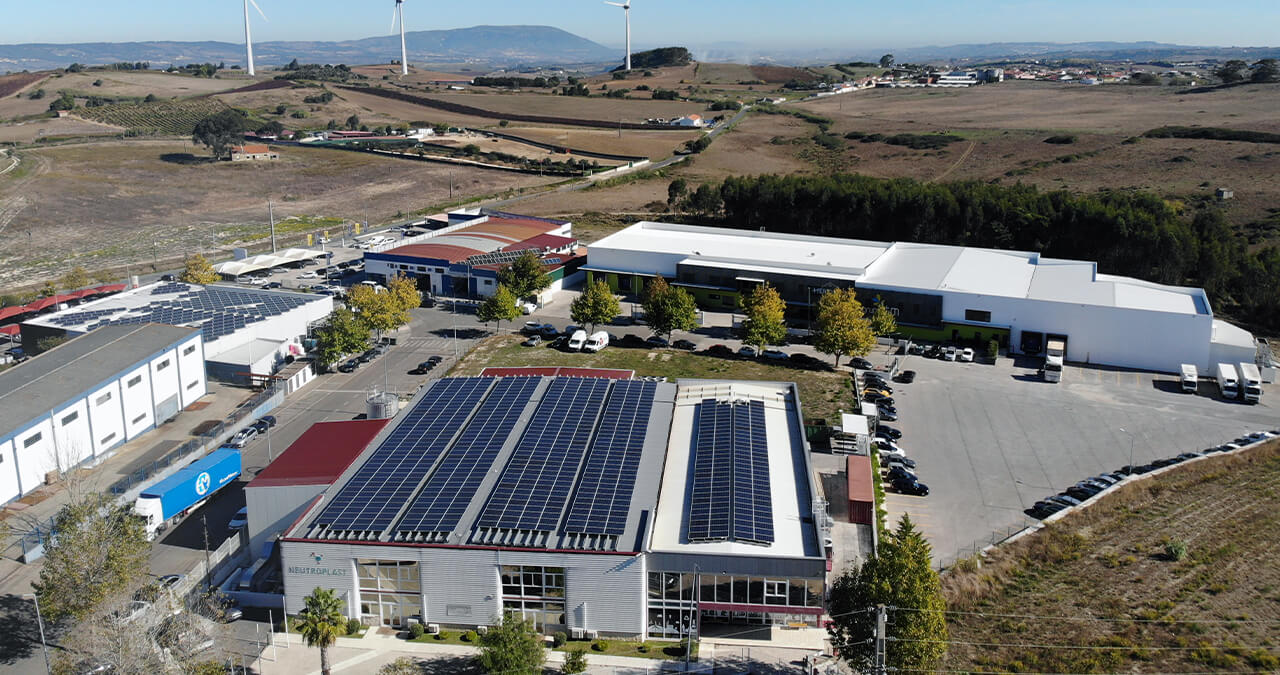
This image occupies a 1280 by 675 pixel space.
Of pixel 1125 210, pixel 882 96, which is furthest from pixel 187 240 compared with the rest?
pixel 882 96

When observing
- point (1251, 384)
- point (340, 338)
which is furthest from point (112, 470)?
point (1251, 384)

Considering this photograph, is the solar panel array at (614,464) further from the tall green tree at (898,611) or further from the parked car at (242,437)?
the parked car at (242,437)

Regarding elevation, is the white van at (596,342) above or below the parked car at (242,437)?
above

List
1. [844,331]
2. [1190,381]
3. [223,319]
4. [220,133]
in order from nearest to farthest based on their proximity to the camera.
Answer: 1. [1190,381]
2. [844,331]
3. [223,319]
4. [220,133]

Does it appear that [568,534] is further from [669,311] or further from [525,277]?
[525,277]

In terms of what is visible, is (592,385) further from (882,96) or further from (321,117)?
(882,96)

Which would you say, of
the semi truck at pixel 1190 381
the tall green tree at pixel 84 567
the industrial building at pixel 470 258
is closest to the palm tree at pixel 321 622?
the tall green tree at pixel 84 567
